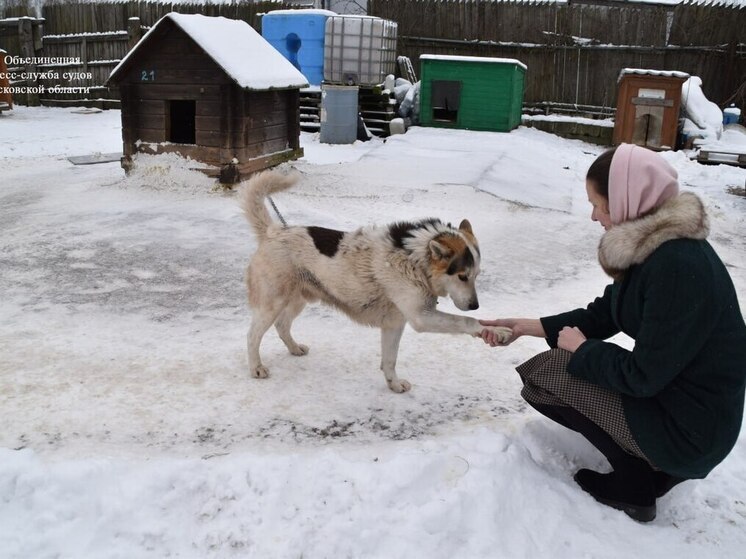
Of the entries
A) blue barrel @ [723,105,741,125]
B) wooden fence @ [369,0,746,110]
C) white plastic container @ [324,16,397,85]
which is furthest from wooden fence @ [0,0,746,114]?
white plastic container @ [324,16,397,85]

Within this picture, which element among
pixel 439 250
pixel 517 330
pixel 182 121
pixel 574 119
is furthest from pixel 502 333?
pixel 574 119

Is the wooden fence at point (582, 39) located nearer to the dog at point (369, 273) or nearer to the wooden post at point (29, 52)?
the wooden post at point (29, 52)

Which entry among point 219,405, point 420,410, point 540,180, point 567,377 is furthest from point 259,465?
point 540,180

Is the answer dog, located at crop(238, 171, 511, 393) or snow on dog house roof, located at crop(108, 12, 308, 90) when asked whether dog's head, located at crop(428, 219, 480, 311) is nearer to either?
dog, located at crop(238, 171, 511, 393)

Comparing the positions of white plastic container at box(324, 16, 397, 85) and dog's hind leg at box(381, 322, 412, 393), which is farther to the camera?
white plastic container at box(324, 16, 397, 85)

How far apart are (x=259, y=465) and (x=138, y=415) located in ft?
2.70

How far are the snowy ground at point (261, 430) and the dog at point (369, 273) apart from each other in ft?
1.37

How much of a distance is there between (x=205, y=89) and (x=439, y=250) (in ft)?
19.1

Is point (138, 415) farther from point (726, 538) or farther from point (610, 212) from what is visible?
point (726, 538)

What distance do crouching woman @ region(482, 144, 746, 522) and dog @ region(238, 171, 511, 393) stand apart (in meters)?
0.67

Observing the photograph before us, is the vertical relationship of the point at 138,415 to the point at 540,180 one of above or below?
below

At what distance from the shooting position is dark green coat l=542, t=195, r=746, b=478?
208cm

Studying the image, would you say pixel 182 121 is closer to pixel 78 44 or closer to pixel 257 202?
pixel 257 202

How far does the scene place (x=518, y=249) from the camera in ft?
20.9
